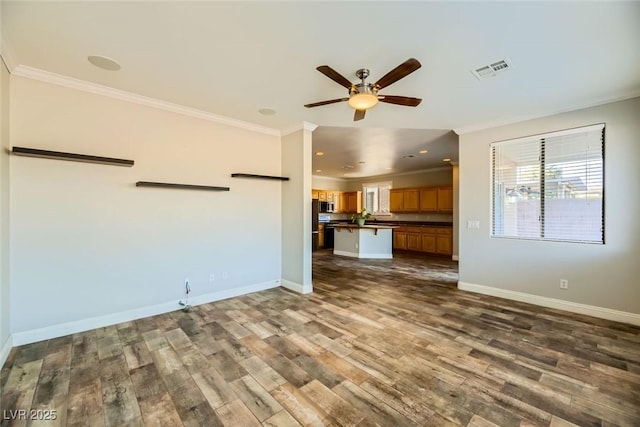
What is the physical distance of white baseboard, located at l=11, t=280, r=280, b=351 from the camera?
264cm

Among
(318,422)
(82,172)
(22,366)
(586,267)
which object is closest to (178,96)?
(82,172)

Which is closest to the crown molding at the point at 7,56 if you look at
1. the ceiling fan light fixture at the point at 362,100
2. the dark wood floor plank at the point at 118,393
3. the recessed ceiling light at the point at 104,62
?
the recessed ceiling light at the point at 104,62

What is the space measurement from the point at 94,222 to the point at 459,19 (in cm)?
394

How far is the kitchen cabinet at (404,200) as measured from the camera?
903 centimetres

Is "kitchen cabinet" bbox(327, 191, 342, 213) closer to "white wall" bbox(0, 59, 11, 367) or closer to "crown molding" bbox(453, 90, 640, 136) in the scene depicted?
"crown molding" bbox(453, 90, 640, 136)

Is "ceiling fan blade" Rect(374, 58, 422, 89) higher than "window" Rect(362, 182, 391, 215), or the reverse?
"ceiling fan blade" Rect(374, 58, 422, 89)

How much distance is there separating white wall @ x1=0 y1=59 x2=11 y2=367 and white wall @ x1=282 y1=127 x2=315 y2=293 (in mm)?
3118

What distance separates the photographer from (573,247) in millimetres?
3516

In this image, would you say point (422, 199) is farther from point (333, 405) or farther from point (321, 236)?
point (333, 405)

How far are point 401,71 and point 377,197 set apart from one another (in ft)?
27.7

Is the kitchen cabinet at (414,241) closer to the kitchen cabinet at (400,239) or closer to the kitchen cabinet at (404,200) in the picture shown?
the kitchen cabinet at (400,239)

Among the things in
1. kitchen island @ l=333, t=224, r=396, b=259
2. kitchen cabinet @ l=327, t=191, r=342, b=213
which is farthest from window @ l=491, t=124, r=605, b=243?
kitchen cabinet @ l=327, t=191, r=342, b=213

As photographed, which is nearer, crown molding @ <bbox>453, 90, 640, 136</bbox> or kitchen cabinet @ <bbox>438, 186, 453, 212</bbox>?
crown molding @ <bbox>453, 90, 640, 136</bbox>

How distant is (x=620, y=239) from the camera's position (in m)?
3.21
